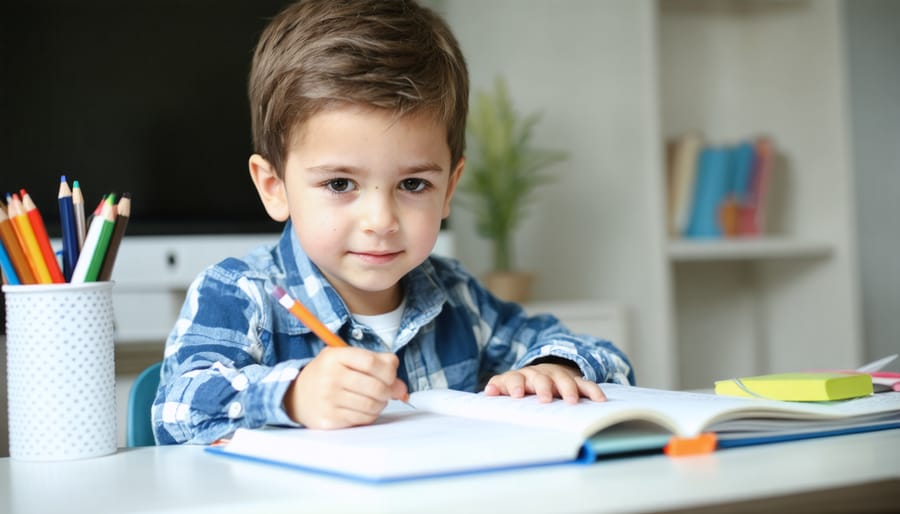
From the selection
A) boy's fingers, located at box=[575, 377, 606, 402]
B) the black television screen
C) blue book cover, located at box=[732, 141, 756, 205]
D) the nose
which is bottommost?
boy's fingers, located at box=[575, 377, 606, 402]

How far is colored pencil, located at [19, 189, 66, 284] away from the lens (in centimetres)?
79

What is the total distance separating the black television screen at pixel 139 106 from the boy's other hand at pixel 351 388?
167cm

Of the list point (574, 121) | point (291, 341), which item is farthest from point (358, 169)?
point (574, 121)

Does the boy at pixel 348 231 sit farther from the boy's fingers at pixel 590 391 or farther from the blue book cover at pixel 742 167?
the blue book cover at pixel 742 167

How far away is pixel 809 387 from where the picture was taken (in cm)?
80

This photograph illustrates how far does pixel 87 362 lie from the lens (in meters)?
0.81

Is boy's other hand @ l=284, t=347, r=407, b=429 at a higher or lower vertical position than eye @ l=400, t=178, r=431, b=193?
lower

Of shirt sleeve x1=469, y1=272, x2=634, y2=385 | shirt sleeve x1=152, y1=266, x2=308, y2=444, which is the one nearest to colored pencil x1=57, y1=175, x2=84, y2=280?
shirt sleeve x1=152, y1=266, x2=308, y2=444

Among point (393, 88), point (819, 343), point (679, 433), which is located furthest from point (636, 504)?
point (819, 343)

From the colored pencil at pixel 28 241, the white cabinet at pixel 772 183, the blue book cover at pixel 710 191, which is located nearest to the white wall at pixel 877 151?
the white cabinet at pixel 772 183

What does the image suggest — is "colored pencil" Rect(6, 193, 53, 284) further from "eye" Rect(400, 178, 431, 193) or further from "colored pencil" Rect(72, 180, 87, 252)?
"eye" Rect(400, 178, 431, 193)

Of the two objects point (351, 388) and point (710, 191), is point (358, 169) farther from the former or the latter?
point (710, 191)

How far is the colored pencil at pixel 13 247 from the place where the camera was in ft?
2.59

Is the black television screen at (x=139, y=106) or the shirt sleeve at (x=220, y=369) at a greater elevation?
the black television screen at (x=139, y=106)
